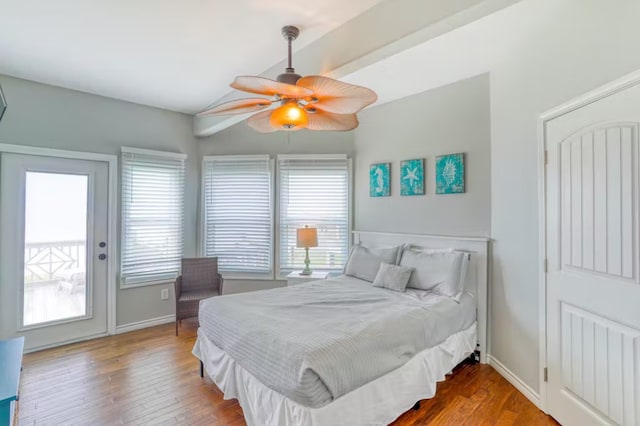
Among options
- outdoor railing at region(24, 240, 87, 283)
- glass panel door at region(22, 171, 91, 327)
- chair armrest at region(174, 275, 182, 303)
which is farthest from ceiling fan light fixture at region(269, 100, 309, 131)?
outdoor railing at region(24, 240, 87, 283)

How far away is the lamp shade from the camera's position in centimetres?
385

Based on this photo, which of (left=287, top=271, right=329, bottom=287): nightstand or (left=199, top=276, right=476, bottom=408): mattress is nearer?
(left=199, top=276, right=476, bottom=408): mattress

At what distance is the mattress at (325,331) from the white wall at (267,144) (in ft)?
5.73

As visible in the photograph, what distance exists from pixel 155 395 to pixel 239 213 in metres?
2.41

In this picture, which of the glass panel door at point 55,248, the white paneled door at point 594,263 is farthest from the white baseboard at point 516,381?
the glass panel door at point 55,248

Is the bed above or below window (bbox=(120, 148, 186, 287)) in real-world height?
below

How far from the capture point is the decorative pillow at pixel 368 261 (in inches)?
129

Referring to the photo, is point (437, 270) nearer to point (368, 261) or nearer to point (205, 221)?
point (368, 261)

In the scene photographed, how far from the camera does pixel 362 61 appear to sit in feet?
7.06

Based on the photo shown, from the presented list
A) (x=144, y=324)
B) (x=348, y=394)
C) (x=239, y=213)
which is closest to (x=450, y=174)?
(x=348, y=394)

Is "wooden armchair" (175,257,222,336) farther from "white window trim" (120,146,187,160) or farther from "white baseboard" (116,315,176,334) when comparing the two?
"white window trim" (120,146,187,160)

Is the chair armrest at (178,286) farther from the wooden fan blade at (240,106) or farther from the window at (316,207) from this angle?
the wooden fan blade at (240,106)

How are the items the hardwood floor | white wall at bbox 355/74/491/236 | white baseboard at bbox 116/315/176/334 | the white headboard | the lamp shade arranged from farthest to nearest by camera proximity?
the lamp shade, white baseboard at bbox 116/315/176/334, white wall at bbox 355/74/491/236, the white headboard, the hardwood floor

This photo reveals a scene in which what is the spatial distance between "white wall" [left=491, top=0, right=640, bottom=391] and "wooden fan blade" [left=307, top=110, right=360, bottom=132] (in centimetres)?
122
